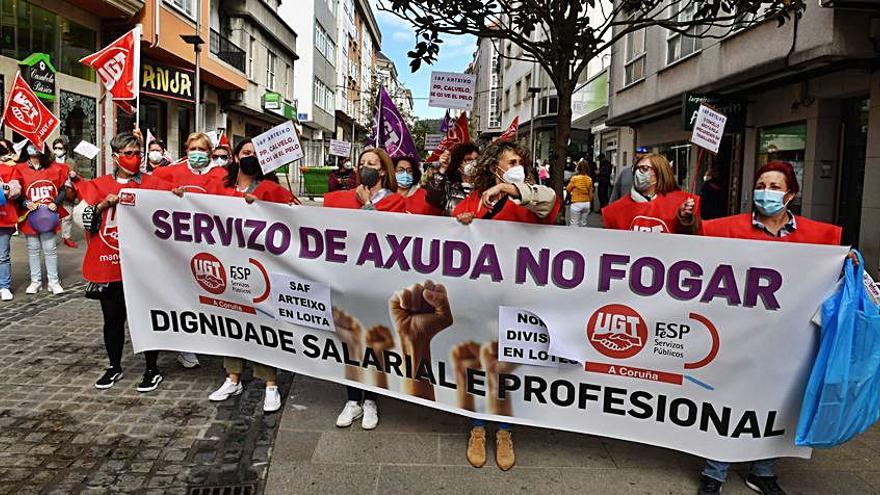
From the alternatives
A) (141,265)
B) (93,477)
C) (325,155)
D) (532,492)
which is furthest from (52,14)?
(325,155)

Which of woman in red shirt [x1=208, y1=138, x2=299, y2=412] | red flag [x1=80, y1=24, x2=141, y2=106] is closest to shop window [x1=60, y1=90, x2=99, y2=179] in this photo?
red flag [x1=80, y1=24, x2=141, y2=106]

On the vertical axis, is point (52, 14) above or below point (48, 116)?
above

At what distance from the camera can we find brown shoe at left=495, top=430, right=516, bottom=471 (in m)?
3.87

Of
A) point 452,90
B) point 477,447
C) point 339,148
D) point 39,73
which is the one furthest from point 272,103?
point 477,447

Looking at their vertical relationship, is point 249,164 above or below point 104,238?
above

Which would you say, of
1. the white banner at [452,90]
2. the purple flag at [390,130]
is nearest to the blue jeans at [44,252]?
the purple flag at [390,130]

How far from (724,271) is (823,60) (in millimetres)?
8188

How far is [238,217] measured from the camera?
15.1 feet

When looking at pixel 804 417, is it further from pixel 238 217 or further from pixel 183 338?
pixel 183 338

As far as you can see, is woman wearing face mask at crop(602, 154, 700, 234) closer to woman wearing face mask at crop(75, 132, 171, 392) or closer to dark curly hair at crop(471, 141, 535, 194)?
dark curly hair at crop(471, 141, 535, 194)

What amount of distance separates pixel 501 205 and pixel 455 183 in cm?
170

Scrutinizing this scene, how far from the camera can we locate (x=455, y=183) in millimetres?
5707

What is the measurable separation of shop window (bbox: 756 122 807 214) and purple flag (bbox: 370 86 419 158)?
6.70 meters

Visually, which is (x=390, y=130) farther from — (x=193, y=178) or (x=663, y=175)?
(x=663, y=175)
